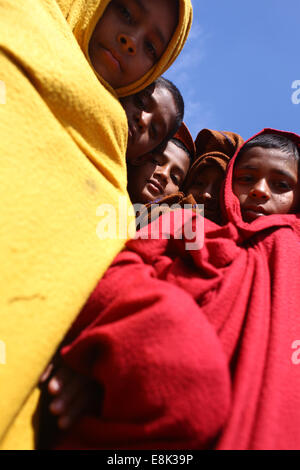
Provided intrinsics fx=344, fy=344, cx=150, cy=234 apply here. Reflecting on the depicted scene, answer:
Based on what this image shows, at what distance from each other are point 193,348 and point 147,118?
111 centimetres

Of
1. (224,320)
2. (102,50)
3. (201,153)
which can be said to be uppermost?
(102,50)

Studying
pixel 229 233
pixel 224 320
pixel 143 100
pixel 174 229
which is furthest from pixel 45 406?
pixel 143 100

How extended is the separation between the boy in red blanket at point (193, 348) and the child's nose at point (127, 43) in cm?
62

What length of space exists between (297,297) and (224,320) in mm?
259

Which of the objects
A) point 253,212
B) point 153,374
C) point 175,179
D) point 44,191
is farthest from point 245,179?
point 153,374

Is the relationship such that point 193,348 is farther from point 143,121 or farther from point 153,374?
point 143,121

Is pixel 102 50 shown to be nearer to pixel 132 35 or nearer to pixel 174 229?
pixel 132 35

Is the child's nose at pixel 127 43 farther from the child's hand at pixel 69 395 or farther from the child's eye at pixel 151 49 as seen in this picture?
the child's hand at pixel 69 395

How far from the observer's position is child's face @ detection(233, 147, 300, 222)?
1313 millimetres

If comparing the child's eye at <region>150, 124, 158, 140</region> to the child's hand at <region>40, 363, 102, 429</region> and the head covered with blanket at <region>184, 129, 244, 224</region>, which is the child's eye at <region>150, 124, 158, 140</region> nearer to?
the head covered with blanket at <region>184, 129, 244, 224</region>

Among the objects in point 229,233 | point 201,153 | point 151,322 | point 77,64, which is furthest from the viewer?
point 201,153

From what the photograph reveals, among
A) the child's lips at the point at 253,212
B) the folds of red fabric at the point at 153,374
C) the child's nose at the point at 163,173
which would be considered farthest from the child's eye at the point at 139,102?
the folds of red fabric at the point at 153,374

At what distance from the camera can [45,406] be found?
788 mm

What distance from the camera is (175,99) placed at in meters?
1.64
